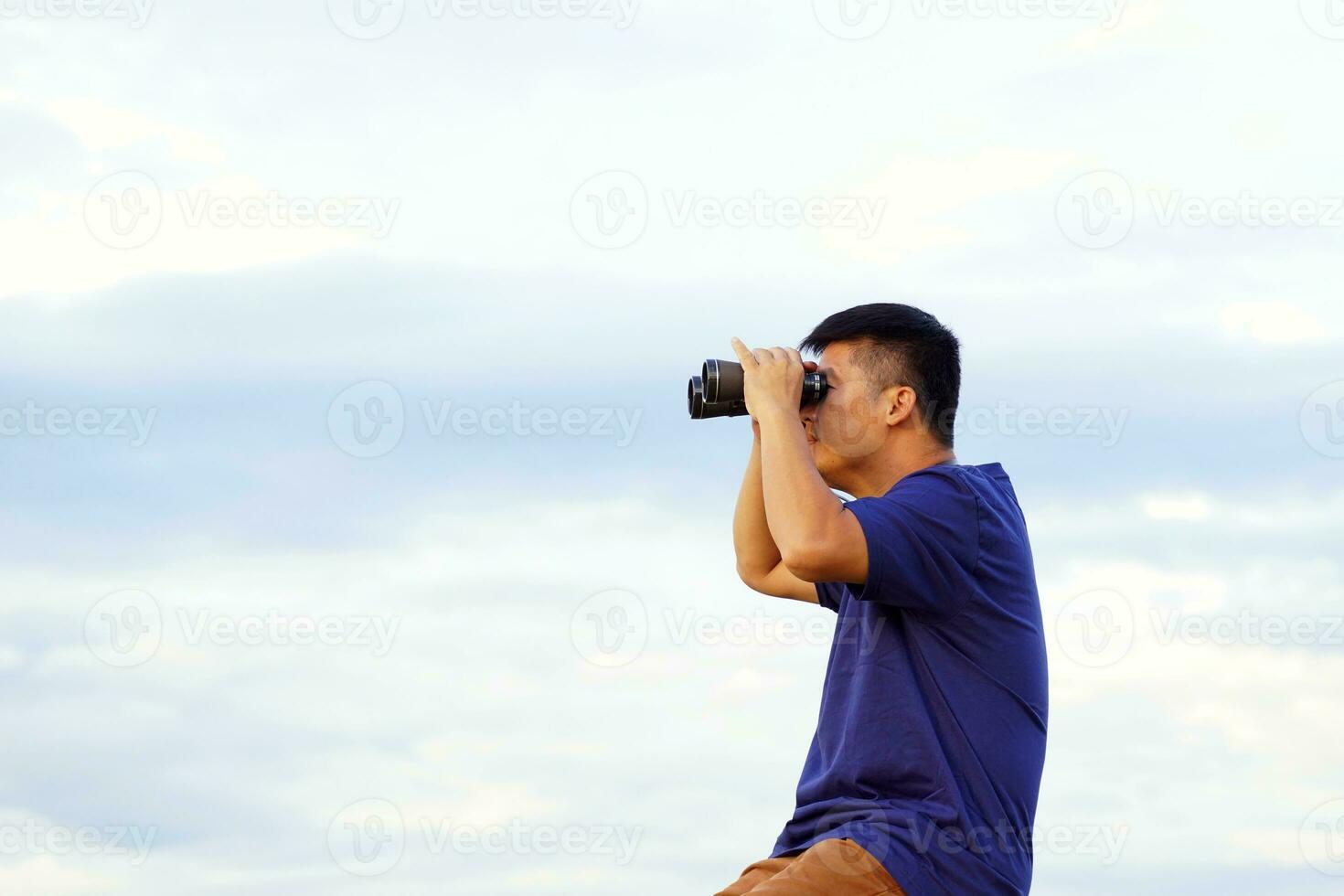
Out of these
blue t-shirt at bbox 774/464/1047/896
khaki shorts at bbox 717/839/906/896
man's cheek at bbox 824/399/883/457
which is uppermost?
man's cheek at bbox 824/399/883/457

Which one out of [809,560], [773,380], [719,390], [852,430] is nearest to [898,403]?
[852,430]

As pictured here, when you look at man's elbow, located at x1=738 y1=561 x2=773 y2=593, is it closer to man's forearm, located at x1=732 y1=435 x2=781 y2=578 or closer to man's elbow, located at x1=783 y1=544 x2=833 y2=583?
man's forearm, located at x1=732 y1=435 x2=781 y2=578

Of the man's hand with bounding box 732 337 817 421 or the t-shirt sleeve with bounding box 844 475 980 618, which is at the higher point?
the man's hand with bounding box 732 337 817 421

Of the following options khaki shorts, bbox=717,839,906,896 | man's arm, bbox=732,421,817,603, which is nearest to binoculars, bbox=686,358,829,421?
man's arm, bbox=732,421,817,603

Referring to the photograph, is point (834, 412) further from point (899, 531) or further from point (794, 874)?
point (794, 874)

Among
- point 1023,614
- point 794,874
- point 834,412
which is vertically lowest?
point 794,874

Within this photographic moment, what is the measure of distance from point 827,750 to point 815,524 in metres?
0.57

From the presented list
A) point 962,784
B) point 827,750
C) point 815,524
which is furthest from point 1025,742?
point 815,524

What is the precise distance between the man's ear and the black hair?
0.01 metres

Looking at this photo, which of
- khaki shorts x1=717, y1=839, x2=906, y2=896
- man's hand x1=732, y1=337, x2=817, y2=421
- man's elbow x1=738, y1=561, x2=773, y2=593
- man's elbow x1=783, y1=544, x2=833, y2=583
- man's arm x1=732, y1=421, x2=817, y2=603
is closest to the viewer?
khaki shorts x1=717, y1=839, x2=906, y2=896

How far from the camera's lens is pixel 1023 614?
3.67 metres

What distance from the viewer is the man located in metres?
3.38

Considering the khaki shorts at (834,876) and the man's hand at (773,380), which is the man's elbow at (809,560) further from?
the khaki shorts at (834,876)

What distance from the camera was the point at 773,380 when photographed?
12.5 feet
